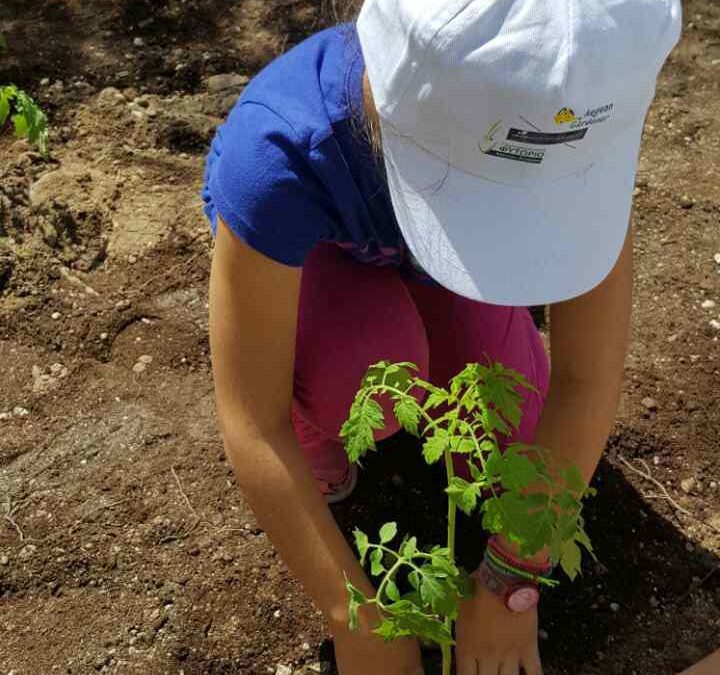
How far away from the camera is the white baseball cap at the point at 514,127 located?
41.9 inches

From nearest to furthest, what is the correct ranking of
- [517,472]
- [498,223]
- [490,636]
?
[517,472] → [498,223] → [490,636]

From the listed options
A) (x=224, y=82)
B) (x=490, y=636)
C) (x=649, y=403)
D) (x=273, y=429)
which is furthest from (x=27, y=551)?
(x=224, y=82)

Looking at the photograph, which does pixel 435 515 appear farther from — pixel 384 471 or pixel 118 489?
pixel 118 489

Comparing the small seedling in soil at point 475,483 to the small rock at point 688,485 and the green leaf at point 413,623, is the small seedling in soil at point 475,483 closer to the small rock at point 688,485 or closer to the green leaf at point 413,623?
the green leaf at point 413,623

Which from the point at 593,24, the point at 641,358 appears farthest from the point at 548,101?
the point at 641,358

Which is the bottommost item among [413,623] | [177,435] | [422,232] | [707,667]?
[707,667]

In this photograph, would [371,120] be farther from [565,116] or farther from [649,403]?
[649,403]

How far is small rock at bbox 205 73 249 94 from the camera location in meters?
3.05

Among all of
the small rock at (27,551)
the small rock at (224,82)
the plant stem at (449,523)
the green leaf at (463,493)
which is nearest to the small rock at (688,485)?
the plant stem at (449,523)

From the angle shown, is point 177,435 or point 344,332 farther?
point 177,435

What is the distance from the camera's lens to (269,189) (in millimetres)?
1413

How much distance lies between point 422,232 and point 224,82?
2007 mm

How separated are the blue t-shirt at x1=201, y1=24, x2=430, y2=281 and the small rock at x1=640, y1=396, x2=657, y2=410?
1.09 m

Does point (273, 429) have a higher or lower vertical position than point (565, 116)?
lower
